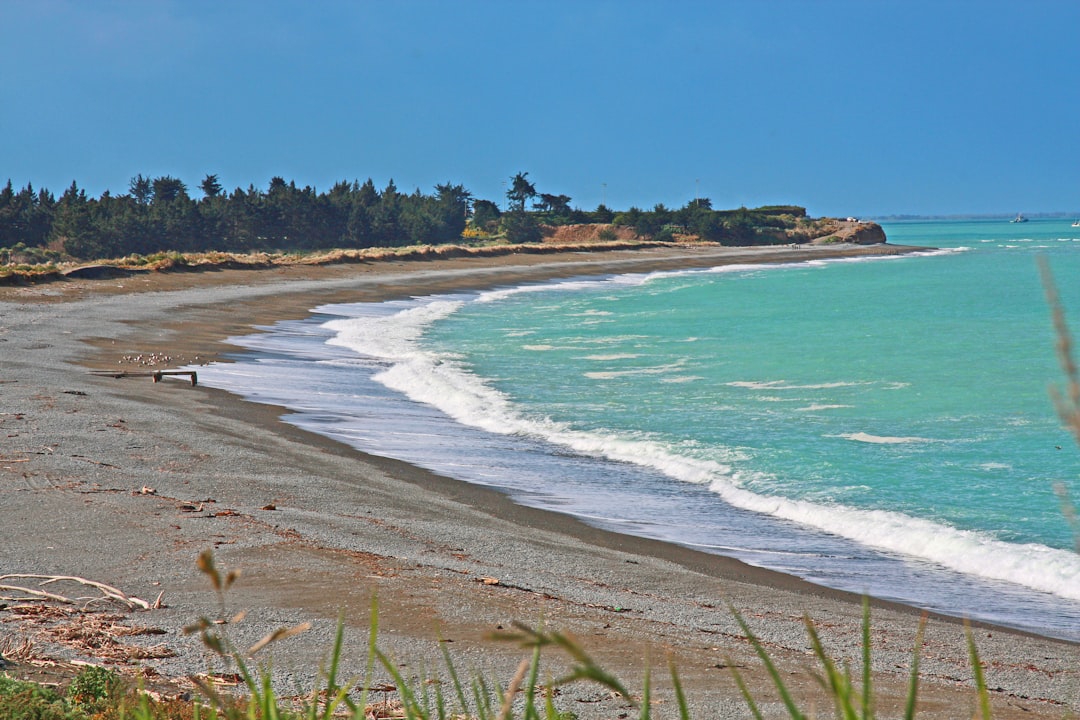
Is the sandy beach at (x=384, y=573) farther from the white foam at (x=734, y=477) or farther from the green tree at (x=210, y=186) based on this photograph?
the green tree at (x=210, y=186)

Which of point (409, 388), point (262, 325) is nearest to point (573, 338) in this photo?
point (262, 325)

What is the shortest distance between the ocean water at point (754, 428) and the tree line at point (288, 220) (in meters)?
40.2

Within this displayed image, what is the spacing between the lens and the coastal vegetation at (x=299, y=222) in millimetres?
69062

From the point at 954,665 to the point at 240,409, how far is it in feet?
34.7

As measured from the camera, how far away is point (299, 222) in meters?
87.1

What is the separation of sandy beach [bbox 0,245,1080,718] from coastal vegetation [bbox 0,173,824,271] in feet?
106

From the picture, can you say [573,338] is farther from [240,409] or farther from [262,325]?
[240,409]

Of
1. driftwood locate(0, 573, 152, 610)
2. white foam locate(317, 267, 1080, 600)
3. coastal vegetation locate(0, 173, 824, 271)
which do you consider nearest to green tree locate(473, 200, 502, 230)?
coastal vegetation locate(0, 173, 824, 271)

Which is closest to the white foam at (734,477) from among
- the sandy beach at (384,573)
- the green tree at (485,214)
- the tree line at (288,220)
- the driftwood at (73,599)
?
the sandy beach at (384,573)

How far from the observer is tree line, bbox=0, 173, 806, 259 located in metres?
69.9

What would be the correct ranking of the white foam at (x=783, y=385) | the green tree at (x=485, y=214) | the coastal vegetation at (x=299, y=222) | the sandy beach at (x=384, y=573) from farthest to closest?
1. the green tree at (x=485, y=214)
2. the coastal vegetation at (x=299, y=222)
3. the white foam at (x=783, y=385)
4. the sandy beach at (x=384, y=573)

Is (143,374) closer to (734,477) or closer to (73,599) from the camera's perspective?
(734,477)

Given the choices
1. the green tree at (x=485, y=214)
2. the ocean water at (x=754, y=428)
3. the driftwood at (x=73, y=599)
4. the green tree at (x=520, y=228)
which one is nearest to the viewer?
the driftwood at (x=73, y=599)

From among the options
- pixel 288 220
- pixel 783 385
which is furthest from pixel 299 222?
pixel 783 385
